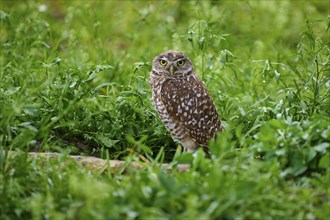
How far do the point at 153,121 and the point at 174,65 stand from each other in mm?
485

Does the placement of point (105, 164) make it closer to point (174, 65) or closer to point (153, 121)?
point (153, 121)

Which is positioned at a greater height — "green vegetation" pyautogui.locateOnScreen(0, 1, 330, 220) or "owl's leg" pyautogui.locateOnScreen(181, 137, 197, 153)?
"green vegetation" pyautogui.locateOnScreen(0, 1, 330, 220)

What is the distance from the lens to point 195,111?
15.9ft

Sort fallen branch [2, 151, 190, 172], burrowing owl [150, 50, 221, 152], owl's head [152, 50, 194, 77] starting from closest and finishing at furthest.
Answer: fallen branch [2, 151, 190, 172] → burrowing owl [150, 50, 221, 152] → owl's head [152, 50, 194, 77]

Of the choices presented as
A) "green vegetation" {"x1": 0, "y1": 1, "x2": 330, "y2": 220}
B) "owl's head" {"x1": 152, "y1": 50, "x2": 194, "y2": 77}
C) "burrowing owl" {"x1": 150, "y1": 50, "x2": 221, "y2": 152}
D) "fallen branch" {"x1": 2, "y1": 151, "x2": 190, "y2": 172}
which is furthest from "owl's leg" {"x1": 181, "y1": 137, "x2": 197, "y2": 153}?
"fallen branch" {"x1": 2, "y1": 151, "x2": 190, "y2": 172}

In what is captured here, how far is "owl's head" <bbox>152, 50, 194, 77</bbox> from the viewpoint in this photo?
5070 millimetres

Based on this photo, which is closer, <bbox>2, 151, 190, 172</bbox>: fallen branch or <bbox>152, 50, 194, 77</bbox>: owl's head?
<bbox>2, 151, 190, 172</bbox>: fallen branch

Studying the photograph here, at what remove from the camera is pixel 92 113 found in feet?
15.8

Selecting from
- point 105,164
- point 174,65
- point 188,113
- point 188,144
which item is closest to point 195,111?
point 188,113

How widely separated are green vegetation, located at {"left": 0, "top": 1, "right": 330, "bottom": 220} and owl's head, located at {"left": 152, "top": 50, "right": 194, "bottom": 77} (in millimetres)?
153

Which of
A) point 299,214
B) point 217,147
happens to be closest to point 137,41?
point 217,147

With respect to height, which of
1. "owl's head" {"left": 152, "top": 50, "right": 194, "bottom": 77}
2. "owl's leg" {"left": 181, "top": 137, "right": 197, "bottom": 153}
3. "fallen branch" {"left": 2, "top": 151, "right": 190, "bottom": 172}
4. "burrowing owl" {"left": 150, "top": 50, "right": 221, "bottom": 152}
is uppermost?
"owl's head" {"left": 152, "top": 50, "right": 194, "bottom": 77}

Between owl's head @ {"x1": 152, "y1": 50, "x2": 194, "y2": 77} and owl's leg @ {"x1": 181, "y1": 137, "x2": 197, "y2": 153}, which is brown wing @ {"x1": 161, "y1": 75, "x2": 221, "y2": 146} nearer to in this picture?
owl's leg @ {"x1": 181, "y1": 137, "x2": 197, "y2": 153}

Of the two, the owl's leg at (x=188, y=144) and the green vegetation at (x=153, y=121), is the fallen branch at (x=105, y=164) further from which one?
the owl's leg at (x=188, y=144)
